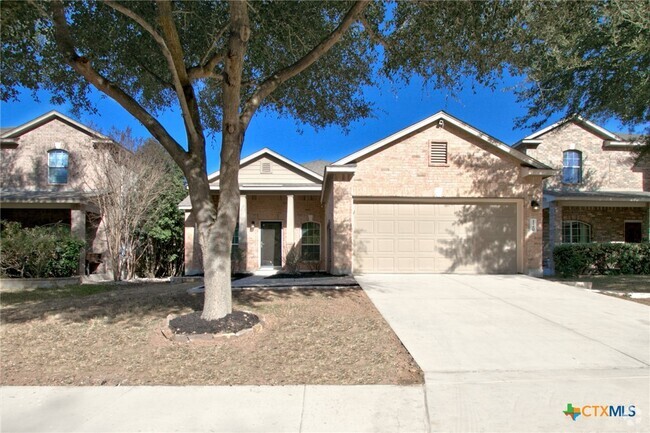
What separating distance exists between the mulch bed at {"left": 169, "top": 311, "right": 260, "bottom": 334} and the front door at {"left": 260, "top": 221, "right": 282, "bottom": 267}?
1120 cm

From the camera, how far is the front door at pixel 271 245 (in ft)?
56.9

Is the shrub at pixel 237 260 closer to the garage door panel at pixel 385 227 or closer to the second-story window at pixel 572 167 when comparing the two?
the garage door panel at pixel 385 227

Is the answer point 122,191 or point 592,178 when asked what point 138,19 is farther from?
point 592,178

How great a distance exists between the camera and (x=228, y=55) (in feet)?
19.4

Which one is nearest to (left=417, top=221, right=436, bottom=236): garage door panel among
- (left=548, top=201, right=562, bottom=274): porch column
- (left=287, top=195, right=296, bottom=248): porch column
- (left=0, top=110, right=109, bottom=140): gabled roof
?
(left=287, top=195, right=296, bottom=248): porch column

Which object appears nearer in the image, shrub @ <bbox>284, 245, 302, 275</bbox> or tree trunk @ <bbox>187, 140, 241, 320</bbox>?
tree trunk @ <bbox>187, 140, 241, 320</bbox>

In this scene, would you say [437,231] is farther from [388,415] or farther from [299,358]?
[388,415]

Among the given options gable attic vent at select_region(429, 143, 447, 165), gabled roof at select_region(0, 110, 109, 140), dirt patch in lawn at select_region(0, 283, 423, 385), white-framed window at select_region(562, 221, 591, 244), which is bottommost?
dirt patch in lawn at select_region(0, 283, 423, 385)

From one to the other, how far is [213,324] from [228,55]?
12.8 ft

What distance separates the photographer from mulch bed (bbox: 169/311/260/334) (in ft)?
18.2

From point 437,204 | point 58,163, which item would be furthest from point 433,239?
point 58,163

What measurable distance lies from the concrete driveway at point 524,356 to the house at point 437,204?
3.58 metres

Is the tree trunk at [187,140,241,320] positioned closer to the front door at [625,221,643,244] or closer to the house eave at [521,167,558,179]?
the house eave at [521,167,558,179]

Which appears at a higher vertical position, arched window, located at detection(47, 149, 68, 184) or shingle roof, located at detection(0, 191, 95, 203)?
arched window, located at detection(47, 149, 68, 184)
